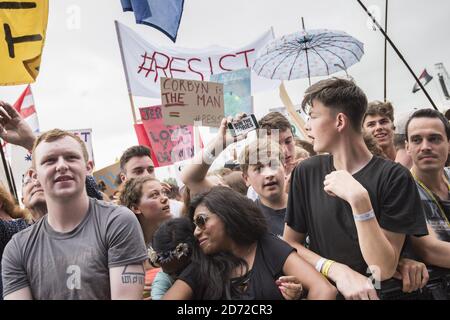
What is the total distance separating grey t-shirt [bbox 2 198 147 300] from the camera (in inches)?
80.4

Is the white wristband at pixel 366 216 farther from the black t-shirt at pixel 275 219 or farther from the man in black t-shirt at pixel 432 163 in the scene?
the black t-shirt at pixel 275 219

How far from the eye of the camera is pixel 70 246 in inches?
82.4

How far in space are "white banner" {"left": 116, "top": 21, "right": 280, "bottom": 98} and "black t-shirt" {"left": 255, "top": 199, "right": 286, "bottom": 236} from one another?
377 centimetres

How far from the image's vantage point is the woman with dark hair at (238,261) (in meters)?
2.05

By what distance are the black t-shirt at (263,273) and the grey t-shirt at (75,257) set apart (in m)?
0.27

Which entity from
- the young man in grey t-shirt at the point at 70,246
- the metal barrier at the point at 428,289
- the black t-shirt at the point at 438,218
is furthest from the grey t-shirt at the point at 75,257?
the black t-shirt at the point at 438,218

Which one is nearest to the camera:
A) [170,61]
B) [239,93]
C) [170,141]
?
[239,93]

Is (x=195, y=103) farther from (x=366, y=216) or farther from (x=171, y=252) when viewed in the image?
(x=366, y=216)

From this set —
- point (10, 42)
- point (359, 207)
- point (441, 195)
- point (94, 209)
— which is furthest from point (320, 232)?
point (10, 42)

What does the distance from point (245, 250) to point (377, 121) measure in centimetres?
216

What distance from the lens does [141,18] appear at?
193 inches

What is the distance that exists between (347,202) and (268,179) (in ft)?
2.75

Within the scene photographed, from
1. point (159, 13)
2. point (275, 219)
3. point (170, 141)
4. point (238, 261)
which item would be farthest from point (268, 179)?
point (170, 141)

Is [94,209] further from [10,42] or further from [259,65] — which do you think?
[259,65]
